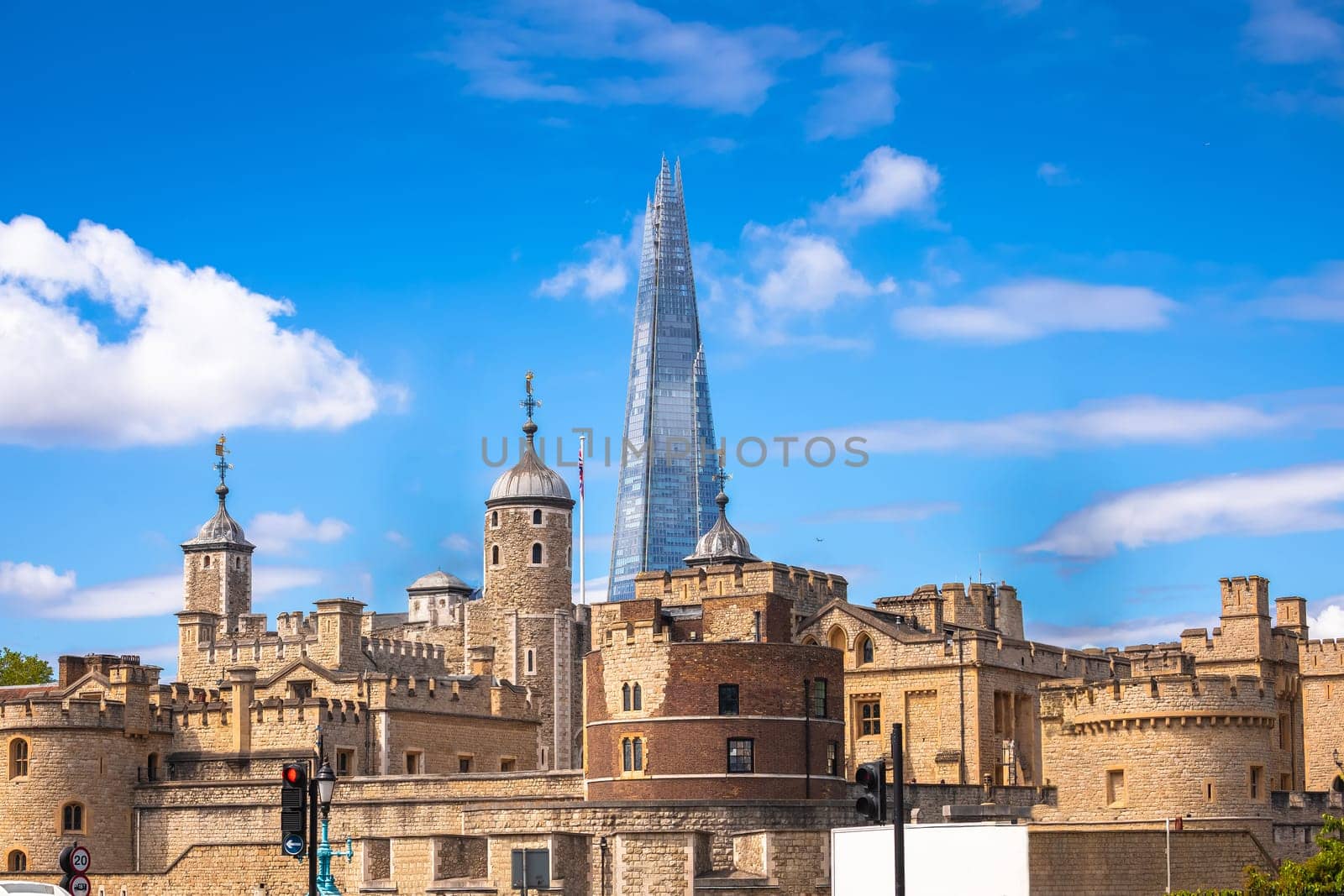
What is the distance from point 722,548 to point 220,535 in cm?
2477

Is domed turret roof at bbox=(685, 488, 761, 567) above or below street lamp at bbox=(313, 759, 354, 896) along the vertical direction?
above

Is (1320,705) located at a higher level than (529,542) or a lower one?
lower

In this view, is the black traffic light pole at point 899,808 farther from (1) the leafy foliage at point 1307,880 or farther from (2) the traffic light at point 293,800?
(1) the leafy foliage at point 1307,880

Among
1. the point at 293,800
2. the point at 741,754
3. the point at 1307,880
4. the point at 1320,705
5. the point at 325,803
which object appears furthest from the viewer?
the point at 1320,705

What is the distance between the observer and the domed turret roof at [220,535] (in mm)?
98500

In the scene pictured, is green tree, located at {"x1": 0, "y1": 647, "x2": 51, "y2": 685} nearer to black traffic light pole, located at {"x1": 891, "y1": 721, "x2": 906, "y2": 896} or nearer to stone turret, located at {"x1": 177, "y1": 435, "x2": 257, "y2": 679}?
stone turret, located at {"x1": 177, "y1": 435, "x2": 257, "y2": 679}

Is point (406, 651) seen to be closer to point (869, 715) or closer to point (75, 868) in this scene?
point (869, 715)

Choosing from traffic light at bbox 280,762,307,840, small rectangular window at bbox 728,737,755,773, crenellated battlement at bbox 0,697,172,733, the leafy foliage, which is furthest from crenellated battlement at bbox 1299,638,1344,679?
traffic light at bbox 280,762,307,840

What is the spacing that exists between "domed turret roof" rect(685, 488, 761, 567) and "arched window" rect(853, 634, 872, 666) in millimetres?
13852

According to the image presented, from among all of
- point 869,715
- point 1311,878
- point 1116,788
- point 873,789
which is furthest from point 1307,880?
point 873,789

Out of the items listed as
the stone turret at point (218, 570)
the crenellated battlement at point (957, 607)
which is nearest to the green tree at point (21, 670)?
the stone turret at point (218, 570)

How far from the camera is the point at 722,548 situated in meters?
89.2

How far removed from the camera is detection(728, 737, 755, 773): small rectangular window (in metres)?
59.4

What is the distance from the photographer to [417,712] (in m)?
76.7
